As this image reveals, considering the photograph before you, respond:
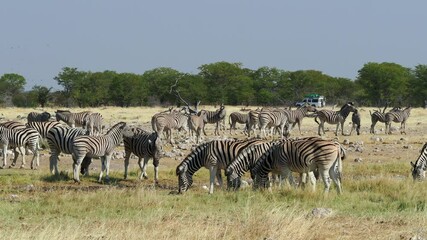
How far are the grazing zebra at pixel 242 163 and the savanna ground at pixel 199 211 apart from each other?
82 cm

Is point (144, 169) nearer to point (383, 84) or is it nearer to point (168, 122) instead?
point (168, 122)

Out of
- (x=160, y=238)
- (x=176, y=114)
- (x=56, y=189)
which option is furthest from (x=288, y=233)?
(x=176, y=114)

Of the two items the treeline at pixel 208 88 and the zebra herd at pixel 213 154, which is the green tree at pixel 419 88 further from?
the zebra herd at pixel 213 154

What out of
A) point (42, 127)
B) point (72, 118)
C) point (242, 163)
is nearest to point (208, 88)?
point (72, 118)

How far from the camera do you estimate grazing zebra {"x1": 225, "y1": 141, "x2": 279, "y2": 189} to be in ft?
43.1

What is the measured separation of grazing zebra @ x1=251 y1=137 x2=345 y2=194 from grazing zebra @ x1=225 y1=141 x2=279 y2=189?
316 millimetres

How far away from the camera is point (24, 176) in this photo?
1586cm

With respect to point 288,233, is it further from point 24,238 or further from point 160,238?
point 24,238

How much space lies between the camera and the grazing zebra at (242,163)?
1314 centimetres

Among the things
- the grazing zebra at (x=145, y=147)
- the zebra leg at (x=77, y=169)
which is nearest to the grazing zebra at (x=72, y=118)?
the grazing zebra at (x=145, y=147)

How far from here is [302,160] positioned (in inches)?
502

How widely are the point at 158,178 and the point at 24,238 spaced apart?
873cm

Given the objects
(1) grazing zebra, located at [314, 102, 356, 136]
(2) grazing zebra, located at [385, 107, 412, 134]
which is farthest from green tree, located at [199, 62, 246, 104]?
(1) grazing zebra, located at [314, 102, 356, 136]

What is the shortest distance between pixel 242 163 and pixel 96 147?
3.79 meters
